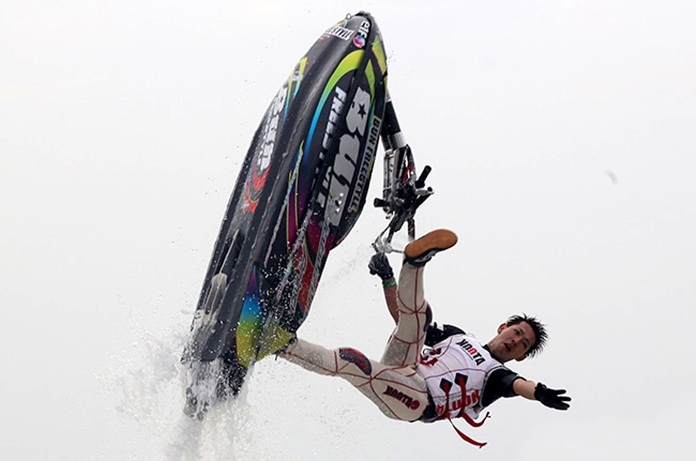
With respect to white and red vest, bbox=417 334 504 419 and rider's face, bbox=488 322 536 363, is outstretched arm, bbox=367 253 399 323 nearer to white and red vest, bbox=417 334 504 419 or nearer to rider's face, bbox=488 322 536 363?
white and red vest, bbox=417 334 504 419

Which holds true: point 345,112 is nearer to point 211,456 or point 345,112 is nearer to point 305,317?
point 305,317

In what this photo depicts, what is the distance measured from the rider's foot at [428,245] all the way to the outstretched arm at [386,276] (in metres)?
0.53

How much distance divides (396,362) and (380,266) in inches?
25.5

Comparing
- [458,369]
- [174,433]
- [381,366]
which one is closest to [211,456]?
[174,433]

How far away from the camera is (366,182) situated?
8141 millimetres

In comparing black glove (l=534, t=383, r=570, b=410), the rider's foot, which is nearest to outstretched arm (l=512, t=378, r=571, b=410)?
black glove (l=534, t=383, r=570, b=410)

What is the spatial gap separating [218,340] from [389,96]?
2132mm

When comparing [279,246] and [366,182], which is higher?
A: [366,182]

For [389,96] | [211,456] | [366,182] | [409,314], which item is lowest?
[211,456]

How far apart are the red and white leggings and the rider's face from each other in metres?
0.60

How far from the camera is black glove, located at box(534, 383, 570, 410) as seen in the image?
7.70 metres

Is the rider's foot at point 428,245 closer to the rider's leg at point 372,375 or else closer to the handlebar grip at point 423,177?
the handlebar grip at point 423,177

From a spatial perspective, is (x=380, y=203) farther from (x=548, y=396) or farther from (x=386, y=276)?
(x=548, y=396)

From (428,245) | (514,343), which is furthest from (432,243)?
(514,343)
